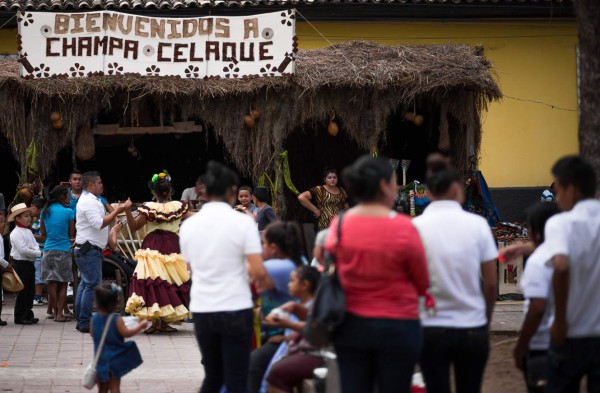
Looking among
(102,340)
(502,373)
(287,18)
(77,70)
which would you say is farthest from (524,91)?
(102,340)

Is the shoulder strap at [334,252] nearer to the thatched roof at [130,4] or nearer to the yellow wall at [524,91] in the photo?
the thatched roof at [130,4]

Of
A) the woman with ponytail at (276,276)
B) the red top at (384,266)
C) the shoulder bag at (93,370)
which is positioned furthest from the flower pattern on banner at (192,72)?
the red top at (384,266)

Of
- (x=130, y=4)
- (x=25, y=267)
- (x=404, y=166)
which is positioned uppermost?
(x=130, y=4)

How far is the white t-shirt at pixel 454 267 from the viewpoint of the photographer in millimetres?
6137

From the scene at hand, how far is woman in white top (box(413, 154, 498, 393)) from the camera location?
6.12 m

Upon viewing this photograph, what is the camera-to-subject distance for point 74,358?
36.6ft

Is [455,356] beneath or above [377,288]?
beneath

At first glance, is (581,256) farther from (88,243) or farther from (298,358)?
(88,243)

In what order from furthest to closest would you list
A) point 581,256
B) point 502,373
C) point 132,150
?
point 132,150 → point 502,373 → point 581,256

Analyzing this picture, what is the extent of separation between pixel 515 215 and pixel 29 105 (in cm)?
973

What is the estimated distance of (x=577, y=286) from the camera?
238 inches

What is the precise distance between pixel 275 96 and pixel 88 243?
409 cm

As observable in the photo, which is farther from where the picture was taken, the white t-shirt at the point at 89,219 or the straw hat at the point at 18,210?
the straw hat at the point at 18,210

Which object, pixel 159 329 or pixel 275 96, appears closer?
pixel 159 329
